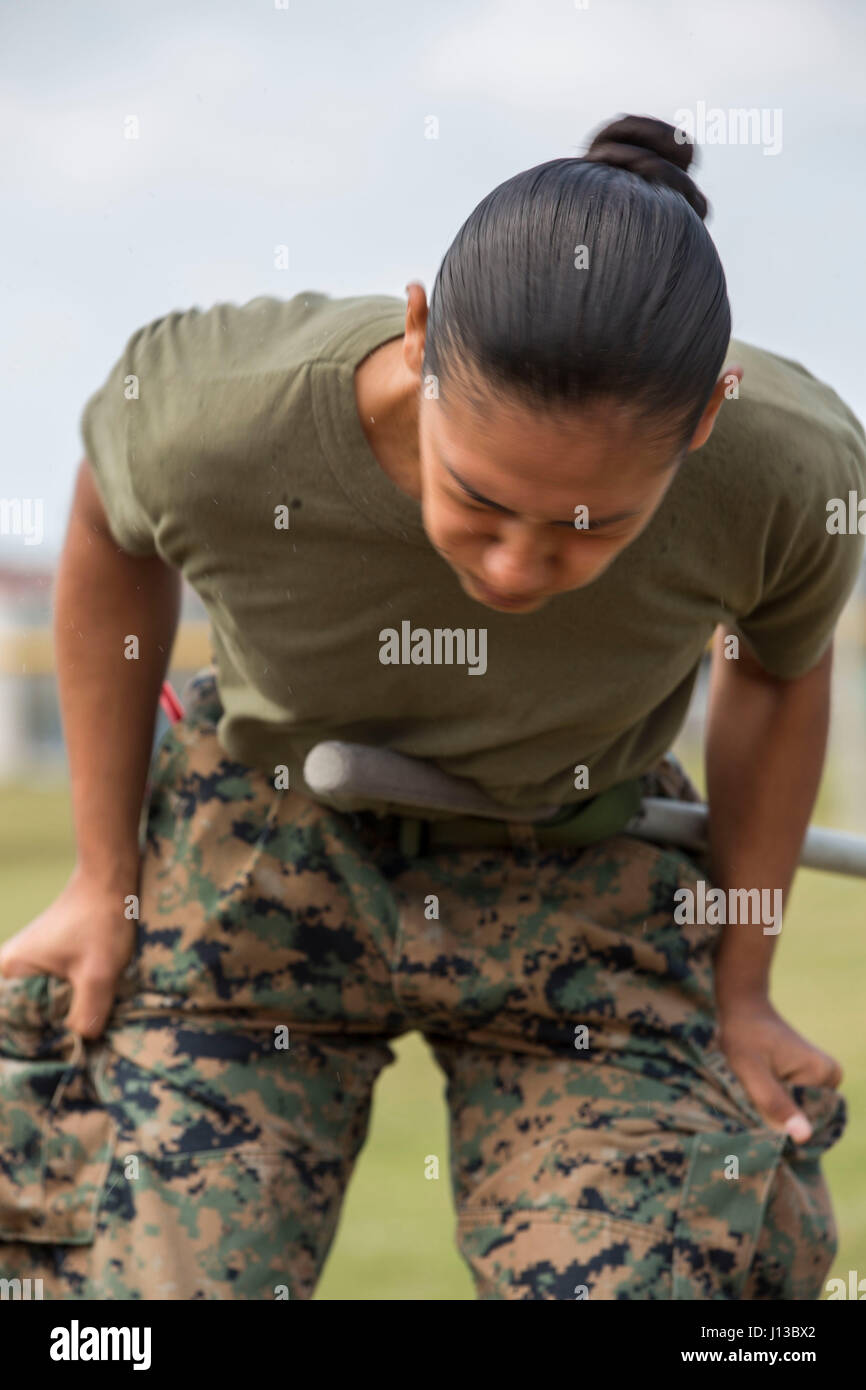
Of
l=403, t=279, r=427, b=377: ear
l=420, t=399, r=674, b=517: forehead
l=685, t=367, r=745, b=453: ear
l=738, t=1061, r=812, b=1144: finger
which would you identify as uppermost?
l=403, t=279, r=427, b=377: ear

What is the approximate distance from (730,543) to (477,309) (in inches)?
10.4

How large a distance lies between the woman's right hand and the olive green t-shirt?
0.20m

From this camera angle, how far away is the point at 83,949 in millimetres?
1189

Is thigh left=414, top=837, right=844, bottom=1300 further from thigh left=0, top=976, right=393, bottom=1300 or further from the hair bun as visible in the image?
the hair bun

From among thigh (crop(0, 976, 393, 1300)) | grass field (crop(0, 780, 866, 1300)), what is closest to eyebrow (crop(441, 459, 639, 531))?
thigh (crop(0, 976, 393, 1300))

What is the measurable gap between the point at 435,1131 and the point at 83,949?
1.23 meters

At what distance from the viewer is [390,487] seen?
37.7 inches

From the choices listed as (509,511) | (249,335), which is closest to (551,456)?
(509,511)

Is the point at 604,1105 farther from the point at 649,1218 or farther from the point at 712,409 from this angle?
the point at 712,409

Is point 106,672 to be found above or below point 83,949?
above

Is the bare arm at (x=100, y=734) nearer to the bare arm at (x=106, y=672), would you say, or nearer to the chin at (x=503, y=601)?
the bare arm at (x=106, y=672)

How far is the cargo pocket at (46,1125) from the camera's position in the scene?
45.3 inches

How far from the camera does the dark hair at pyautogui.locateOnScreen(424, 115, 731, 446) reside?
78 centimetres
